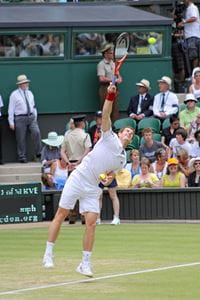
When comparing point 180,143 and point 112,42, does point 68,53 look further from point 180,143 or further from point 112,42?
point 180,143

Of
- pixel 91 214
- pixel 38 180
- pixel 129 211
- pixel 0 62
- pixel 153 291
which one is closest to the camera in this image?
pixel 153 291

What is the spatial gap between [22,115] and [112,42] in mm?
3134

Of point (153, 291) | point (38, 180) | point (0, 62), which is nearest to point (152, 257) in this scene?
point (153, 291)

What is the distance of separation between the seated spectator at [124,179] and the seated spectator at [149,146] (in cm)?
68

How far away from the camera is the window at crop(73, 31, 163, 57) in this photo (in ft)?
78.8

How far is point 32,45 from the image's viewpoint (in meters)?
23.7

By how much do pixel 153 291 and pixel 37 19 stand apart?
1437cm

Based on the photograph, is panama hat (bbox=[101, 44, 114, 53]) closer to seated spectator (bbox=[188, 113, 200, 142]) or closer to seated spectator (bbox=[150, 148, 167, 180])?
seated spectator (bbox=[188, 113, 200, 142])

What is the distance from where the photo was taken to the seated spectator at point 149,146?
2017 cm

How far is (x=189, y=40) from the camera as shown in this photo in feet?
79.8

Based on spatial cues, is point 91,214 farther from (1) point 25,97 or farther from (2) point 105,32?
(2) point 105,32

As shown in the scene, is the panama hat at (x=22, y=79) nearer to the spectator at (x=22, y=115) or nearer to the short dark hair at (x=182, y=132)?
the spectator at (x=22, y=115)

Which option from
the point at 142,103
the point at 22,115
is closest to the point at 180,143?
the point at 142,103

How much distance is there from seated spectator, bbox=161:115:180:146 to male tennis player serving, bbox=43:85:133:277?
9.57 meters
